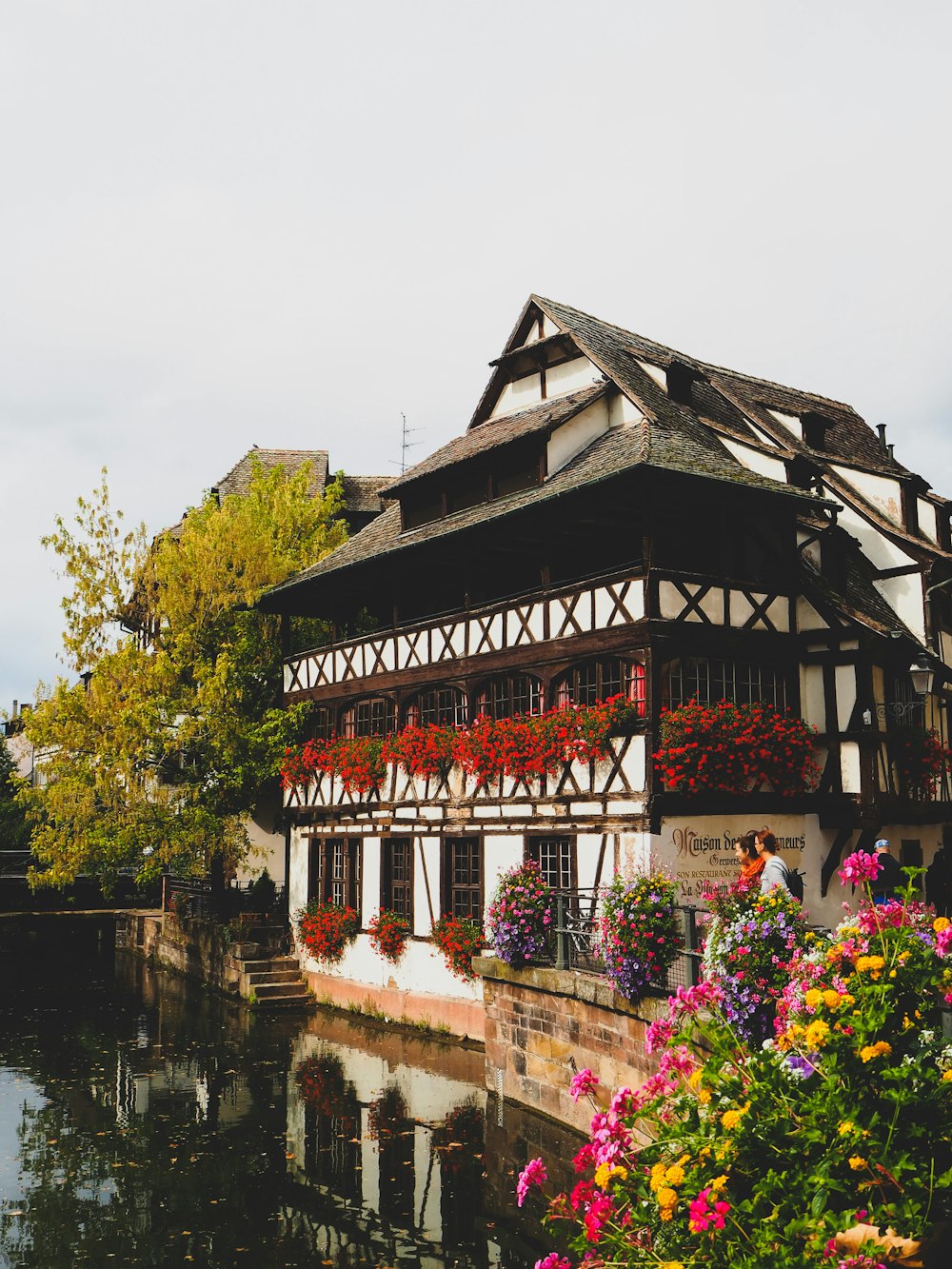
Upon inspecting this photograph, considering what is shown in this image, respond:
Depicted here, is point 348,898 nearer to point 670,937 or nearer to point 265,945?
point 265,945

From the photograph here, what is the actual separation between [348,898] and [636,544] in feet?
29.8

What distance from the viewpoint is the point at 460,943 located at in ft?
60.7

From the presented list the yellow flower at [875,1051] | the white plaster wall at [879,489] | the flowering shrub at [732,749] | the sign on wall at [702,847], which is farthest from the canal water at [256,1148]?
the white plaster wall at [879,489]

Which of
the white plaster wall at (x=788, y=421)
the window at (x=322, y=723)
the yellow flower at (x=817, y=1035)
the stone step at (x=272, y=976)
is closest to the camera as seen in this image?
the yellow flower at (x=817, y=1035)

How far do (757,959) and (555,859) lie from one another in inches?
325

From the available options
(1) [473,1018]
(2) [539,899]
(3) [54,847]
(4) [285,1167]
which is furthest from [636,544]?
(3) [54,847]

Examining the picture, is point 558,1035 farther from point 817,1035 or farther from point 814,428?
point 814,428

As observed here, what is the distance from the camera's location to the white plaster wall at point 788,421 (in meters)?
23.4

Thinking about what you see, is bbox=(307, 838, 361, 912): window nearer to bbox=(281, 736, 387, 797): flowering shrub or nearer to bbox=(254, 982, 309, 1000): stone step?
bbox=(281, 736, 387, 797): flowering shrub

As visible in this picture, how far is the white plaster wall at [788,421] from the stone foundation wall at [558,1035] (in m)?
13.1

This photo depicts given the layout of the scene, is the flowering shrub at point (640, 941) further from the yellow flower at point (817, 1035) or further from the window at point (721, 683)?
the yellow flower at point (817, 1035)

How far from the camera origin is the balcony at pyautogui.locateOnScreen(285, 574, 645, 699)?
1669 centimetres

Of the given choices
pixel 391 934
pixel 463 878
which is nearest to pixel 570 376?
pixel 463 878

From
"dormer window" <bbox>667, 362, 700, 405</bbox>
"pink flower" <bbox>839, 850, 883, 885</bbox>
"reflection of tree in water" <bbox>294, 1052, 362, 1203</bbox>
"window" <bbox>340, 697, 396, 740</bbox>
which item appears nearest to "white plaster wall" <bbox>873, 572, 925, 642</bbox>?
"dormer window" <bbox>667, 362, 700, 405</bbox>
